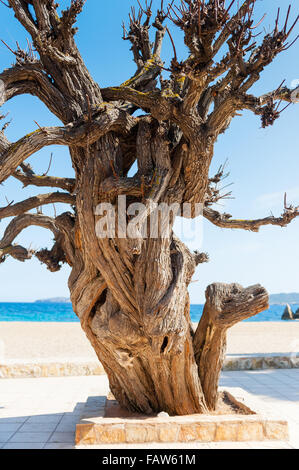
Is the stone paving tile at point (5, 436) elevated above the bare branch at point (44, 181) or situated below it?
below

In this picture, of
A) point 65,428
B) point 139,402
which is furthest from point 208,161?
point 65,428

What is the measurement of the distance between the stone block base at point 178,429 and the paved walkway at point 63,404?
0.10 metres

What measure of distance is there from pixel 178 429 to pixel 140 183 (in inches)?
112

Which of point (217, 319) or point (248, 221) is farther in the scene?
point (248, 221)

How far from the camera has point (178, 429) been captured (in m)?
4.58

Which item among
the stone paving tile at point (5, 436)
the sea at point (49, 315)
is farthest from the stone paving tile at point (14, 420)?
the sea at point (49, 315)

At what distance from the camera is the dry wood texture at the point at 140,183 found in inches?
179

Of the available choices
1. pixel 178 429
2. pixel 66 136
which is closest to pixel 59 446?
pixel 178 429

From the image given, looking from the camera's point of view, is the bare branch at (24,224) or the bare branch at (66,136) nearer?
the bare branch at (66,136)

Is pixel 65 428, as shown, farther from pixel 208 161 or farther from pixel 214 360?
pixel 208 161

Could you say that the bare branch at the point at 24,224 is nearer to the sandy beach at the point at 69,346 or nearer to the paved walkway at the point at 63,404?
the paved walkway at the point at 63,404

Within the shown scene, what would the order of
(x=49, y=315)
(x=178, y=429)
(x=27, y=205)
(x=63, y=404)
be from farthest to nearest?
(x=49, y=315), (x=63, y=404), (x=27, y=205), (x=178, y=429)

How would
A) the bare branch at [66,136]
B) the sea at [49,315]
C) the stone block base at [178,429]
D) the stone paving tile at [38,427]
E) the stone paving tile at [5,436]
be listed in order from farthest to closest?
1. the sea at [49,315]
2. the stone paving tile at [38,427]
3. the stone paving tile at [5,436]
4. the stone block base at [178,429]
5. the bare branch at [66,136]

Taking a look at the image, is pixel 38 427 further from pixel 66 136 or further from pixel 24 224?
pixel 66 136
